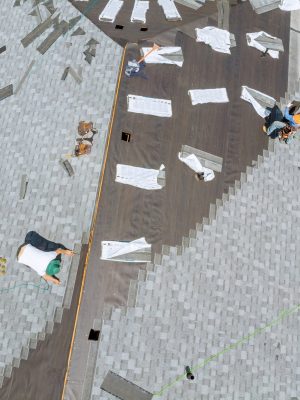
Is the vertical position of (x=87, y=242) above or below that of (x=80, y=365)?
above

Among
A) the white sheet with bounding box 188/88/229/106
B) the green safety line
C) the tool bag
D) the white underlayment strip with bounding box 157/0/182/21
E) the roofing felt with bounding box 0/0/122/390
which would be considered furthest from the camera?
the white underlayment strip with bounding box 157/0/182/21

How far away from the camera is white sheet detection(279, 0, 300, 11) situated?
70.6 ft

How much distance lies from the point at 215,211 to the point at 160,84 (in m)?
5.54

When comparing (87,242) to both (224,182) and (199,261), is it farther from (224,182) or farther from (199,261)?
(224,182)

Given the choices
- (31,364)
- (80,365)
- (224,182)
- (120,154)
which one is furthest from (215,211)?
(31,364)

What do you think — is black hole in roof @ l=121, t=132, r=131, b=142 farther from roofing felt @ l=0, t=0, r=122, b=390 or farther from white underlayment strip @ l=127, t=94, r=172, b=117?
white underlayment strip @ l=127, t=94, r=172, b=117

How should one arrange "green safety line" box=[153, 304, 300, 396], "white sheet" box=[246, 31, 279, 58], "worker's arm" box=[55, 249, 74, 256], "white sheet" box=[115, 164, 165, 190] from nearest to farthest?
"green safety line" box=[153, 304, 300, 396], "worker's arm" box=[55, 249, 74, 256], "white sheet" box=[115, 164, 165, 190], "white sheet" box=[246, 31, 279, 58]

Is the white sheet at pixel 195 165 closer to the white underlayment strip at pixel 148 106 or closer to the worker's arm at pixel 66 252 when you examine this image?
the white underlayment strip at pixel 148 106

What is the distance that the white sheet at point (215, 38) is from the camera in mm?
19594

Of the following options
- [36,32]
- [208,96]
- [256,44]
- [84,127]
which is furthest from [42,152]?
[256,44]

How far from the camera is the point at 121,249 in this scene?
15758 millimetres

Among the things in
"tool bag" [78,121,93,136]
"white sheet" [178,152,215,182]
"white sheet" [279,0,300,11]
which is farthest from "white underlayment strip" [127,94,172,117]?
"white sheet" [279,0,300,11]

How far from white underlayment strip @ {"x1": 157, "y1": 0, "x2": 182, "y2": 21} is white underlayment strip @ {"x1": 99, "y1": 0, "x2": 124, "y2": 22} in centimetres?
178

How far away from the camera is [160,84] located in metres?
18.5
